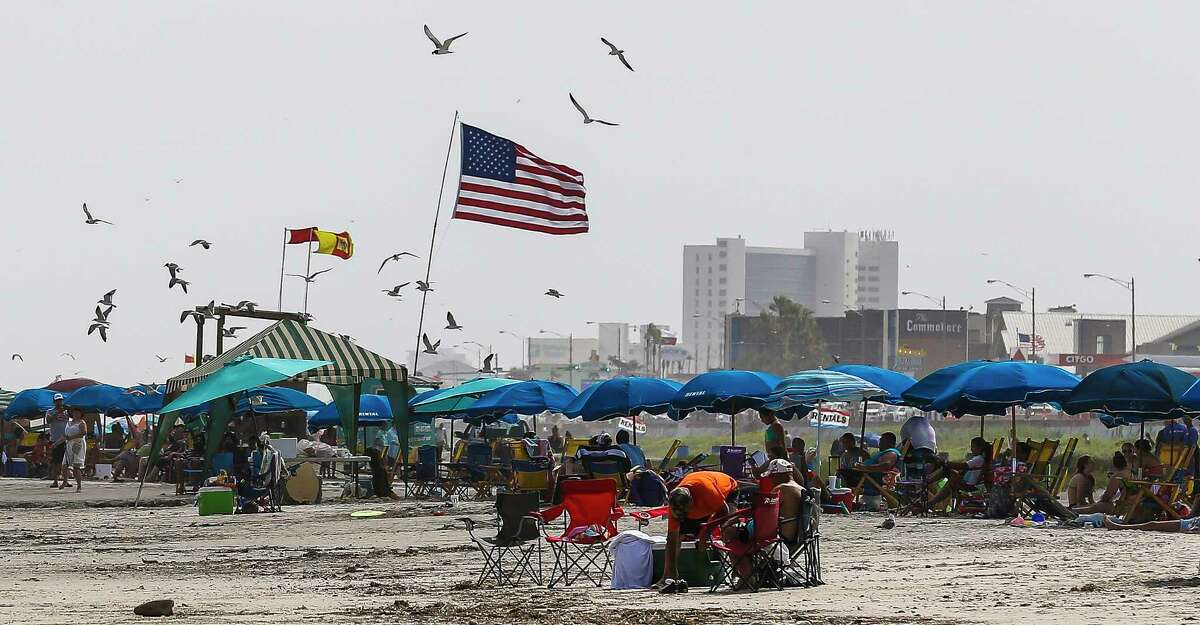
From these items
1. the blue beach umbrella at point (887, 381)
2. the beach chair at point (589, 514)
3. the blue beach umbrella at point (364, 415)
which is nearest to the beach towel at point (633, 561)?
the beach chair at point (589, 514)

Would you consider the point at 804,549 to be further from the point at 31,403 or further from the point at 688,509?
the point at 31,403

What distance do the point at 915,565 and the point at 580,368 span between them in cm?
17876

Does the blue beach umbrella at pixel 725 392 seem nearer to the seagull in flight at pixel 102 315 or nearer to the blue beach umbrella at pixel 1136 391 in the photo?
the blue beach umbrella at pixel 1136 391

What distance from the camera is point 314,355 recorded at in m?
28.6

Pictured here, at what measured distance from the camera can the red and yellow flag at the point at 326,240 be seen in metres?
46.9

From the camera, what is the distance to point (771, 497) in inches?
515

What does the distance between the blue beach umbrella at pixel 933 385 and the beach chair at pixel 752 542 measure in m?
10.0

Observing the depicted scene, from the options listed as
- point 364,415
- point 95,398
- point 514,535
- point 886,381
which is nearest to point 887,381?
point 886,381

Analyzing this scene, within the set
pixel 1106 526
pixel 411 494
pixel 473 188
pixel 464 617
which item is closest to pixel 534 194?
pixel 473 188

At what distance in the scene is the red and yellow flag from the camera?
46875mm

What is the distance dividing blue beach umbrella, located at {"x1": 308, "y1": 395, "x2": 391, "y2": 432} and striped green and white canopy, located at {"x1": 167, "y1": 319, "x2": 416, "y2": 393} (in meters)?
4.26

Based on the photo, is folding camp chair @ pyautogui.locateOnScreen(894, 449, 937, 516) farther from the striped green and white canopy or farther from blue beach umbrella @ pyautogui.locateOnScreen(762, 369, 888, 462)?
the striped green and white canopy

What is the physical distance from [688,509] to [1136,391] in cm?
924

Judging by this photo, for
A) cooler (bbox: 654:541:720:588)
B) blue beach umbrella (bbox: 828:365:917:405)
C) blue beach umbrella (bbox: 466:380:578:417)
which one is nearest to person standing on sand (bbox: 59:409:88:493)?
blue beach umbrella (bbox: 466:380:578:417)
